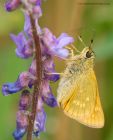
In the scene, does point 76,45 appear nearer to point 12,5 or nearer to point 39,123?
point 39,123

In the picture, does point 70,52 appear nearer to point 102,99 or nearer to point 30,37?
point 30,37

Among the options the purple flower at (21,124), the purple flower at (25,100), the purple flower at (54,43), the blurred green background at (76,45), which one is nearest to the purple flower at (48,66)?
the purple flower at (54,43)

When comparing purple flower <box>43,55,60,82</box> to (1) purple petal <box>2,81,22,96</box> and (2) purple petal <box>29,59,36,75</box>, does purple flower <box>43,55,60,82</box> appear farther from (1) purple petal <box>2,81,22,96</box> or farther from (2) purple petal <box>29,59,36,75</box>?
(1) purple petal <box>2,81,22,96</box>

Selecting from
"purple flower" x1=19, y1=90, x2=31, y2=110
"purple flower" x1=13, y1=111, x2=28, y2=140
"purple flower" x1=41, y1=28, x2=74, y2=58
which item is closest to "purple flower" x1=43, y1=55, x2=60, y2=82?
"purple flower" x1=41, y1=28, x2=74, y2=58

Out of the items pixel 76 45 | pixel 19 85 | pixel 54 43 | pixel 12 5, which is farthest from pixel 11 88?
pixel 76 45

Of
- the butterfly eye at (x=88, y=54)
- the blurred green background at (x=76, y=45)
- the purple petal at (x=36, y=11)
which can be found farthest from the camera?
the blurred green background at (x=76, y=45)

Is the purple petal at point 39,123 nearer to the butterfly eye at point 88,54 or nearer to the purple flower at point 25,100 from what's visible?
the purple flower at point 25,100
